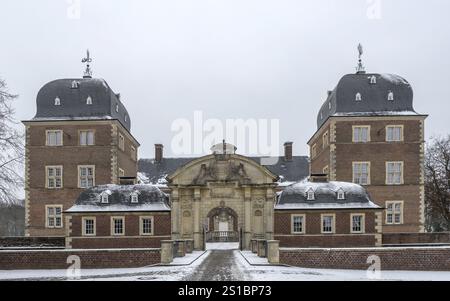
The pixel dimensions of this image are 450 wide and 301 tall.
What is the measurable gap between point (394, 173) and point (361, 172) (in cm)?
247

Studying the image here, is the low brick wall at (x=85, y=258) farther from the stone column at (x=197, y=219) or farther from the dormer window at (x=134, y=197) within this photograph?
the stone column at (x=197, y=219)

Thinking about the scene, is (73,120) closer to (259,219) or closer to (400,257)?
(259,219)

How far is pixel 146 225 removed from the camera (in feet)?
115

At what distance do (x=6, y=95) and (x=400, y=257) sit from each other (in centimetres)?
1953

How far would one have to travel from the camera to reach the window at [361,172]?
42875 mm

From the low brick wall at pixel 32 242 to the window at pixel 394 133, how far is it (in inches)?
979

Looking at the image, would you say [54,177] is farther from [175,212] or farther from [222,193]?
[222,193]

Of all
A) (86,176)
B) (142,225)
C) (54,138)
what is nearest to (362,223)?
(142,225)

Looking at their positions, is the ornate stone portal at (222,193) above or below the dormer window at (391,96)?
below

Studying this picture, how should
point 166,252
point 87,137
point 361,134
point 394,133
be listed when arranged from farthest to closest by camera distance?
point 87,137
point 361,134
point 394,133
point 166,252

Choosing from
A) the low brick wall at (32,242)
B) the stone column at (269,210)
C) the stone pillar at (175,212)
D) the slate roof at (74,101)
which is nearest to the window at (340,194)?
the stone column at (269,210)

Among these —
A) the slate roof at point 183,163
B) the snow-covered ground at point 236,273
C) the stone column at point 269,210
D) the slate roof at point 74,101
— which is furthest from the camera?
the slate roof at point 183,163

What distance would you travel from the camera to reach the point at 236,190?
36.0m
